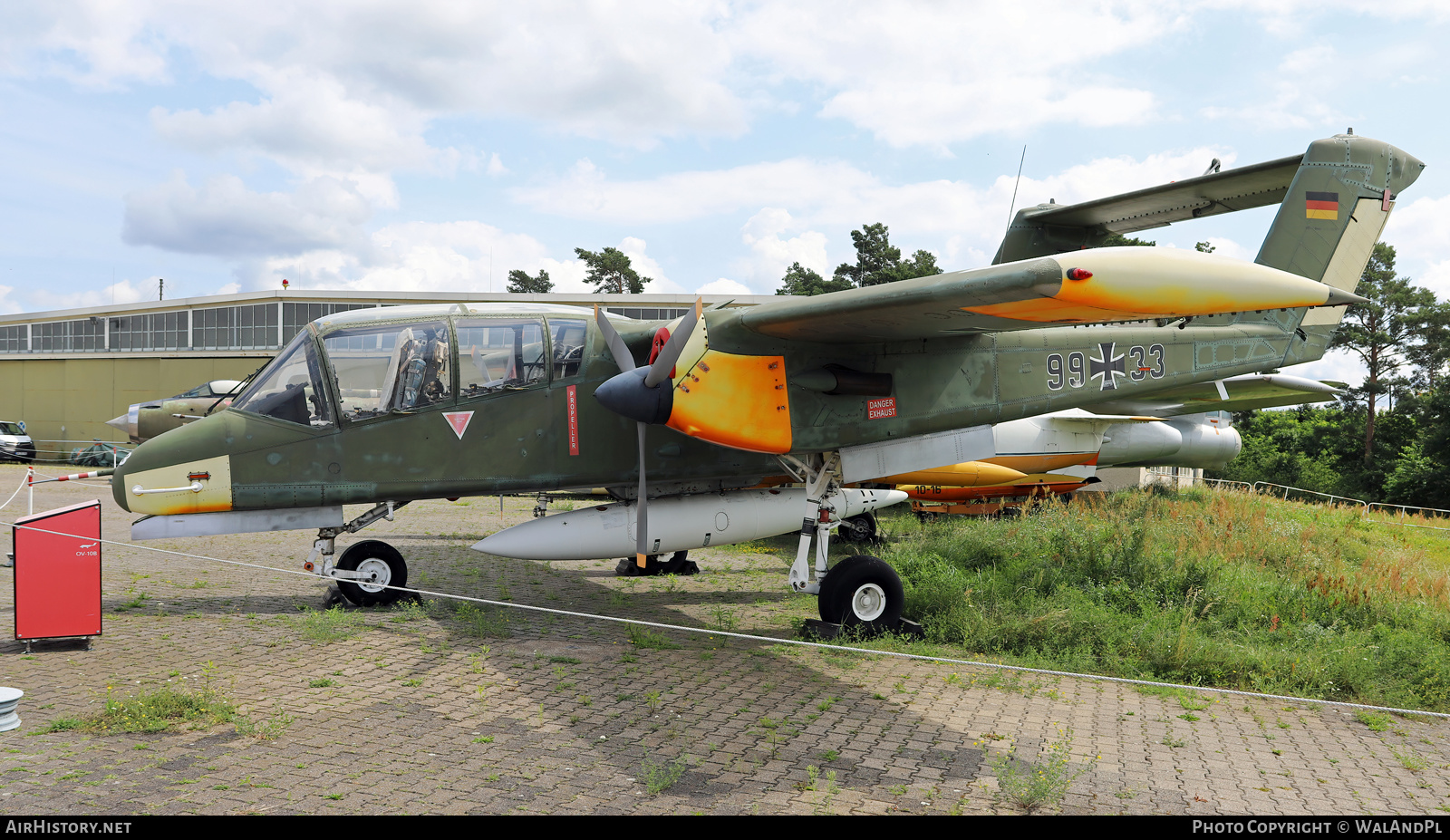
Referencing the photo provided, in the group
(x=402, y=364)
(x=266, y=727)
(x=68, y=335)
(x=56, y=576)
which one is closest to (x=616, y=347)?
(x=402, y=364)

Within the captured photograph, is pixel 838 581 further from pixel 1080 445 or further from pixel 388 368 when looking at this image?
pixel 1080 445

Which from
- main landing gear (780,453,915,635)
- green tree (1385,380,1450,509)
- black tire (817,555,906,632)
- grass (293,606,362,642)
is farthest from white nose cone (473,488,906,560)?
green tree (1385,380,1450,509)

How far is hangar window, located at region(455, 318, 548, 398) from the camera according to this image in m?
8.84

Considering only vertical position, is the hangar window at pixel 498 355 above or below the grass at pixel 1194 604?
above

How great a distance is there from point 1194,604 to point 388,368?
8.98 meters

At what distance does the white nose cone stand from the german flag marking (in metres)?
7.64

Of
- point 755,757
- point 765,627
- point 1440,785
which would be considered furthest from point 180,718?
point 1440,785

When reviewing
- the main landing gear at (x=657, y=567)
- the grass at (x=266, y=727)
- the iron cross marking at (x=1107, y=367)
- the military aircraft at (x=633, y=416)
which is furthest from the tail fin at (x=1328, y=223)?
the grass at (x=266, y=727)

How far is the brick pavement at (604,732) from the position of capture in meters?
4.57

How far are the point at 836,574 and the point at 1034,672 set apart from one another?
2.04 metres

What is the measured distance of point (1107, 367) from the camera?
941 centimetres

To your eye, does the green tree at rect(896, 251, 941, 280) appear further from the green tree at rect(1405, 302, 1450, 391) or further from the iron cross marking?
the iron cross marking

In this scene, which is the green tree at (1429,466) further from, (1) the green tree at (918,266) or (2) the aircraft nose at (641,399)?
(2) the aircraft nose at (641,399)

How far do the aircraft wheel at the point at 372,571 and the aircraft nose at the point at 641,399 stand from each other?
12.7ft
